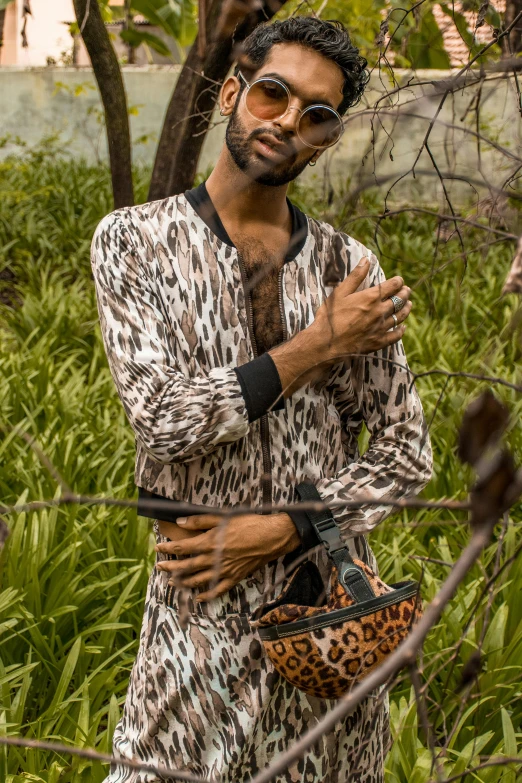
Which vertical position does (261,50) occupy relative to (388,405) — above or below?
above

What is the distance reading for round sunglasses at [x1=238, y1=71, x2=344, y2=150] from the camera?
164 cm

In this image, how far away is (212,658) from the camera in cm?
170

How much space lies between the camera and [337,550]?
5.24 ft

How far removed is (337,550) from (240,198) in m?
0.67

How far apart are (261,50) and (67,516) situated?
1911mm

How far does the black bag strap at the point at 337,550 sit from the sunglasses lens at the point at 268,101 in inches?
26.0

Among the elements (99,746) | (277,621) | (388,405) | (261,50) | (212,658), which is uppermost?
(261,50)

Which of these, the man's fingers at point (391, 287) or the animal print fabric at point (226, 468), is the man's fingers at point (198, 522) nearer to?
the animal print fabric at point (226, 468)

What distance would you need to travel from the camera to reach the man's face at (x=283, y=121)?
1.64 meters

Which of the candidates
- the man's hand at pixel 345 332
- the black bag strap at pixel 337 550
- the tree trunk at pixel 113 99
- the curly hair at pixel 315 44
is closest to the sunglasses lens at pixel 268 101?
the curly hair at pixel 315 44

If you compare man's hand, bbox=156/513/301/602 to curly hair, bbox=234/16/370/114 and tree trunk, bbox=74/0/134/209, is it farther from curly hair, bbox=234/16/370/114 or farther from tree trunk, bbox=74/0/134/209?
tree trunk, bbox=74/0/134/209

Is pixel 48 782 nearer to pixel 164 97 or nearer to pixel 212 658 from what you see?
pixel 212 658

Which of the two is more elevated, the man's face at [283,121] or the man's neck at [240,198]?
the man's face at [283,121]

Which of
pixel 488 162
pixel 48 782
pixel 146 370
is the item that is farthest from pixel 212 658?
pixel 488 162
